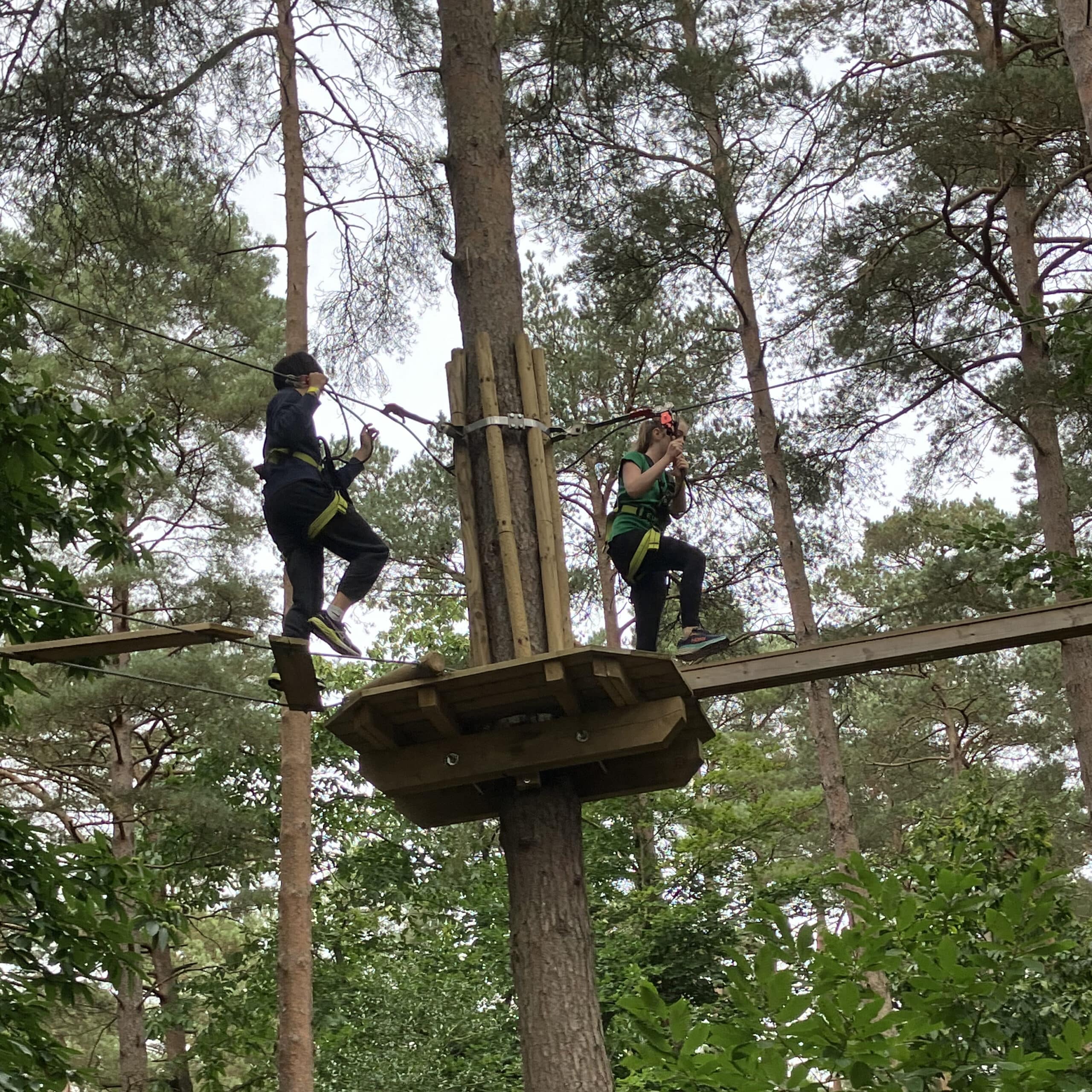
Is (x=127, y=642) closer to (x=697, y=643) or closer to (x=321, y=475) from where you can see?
(x=321, y=475)

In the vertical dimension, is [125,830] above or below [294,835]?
above

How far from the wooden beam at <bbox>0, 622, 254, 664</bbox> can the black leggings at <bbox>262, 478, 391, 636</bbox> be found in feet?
1.73

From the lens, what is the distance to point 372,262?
327 inches

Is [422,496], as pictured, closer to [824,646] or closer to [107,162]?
[107,162]

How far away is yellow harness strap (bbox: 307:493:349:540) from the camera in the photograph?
4922 millimetres

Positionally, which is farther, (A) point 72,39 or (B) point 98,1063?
(B) point 98,1063

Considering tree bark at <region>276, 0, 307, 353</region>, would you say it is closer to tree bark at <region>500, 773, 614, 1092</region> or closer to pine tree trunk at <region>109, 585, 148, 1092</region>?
pine tree trunk at <region>109, 585, 148, 1092</region>

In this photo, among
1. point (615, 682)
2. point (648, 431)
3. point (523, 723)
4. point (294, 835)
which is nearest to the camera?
point (615, 682)

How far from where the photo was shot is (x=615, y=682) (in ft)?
13.2

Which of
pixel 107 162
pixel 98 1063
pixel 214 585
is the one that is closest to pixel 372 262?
pixel 107 162

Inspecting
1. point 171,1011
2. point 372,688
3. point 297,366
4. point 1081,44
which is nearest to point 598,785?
point 372,688

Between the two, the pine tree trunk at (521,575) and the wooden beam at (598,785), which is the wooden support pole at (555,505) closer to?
the pine tree trunk at (521,575)

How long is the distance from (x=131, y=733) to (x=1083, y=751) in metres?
9.06

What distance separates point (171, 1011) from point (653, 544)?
387 inches
